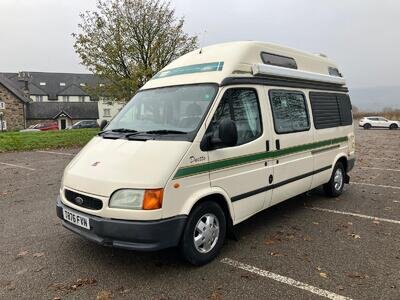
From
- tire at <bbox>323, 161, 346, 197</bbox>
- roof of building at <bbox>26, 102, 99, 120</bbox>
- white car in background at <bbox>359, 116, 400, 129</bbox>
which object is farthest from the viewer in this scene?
roof of building at <bbox>26, 102, 99, 120</bbox>

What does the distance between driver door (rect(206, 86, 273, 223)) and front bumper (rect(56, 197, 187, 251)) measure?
78 cm

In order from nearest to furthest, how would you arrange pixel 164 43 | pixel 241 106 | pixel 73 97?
pixel 241 106, pixel 164 43, pixel 73 97

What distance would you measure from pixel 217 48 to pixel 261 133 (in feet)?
4.54

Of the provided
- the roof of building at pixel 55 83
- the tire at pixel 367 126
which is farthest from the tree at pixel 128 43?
the roof of building at pixel 55 83

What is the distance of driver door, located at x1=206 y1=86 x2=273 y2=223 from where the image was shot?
4543 mm

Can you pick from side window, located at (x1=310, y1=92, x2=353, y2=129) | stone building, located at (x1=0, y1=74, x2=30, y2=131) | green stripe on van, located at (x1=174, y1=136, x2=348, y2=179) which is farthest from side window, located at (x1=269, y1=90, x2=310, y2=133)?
stone building, located at (x1=0, y1=74, x2=30, y2=131)

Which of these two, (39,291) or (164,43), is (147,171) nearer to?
(39,291)

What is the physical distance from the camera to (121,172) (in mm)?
4008

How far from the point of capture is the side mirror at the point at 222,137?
421cm

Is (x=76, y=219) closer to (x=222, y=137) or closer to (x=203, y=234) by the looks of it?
(x=203, y=234)

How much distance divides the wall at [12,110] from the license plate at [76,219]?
57471mm

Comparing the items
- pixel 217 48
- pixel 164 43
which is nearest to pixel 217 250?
pixel 217 48

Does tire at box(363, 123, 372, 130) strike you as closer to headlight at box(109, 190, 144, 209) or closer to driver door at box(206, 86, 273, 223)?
driver door at box(206, 86, 273, 223)

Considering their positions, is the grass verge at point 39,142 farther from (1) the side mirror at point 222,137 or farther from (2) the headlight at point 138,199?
(1) the side mirror at point 222,137
